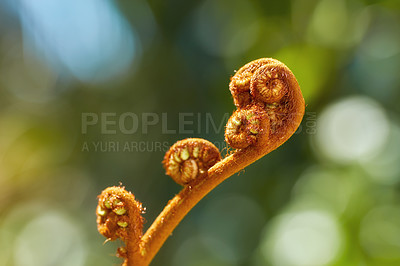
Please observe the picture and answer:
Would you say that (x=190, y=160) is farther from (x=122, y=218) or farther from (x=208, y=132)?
(x=208, y=132)

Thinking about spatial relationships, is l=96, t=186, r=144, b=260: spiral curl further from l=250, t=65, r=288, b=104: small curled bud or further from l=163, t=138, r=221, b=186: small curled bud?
l=250, t=65, r=288, b=104: small curled bud

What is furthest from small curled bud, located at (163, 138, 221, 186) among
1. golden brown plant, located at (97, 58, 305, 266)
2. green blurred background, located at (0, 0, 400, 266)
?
green blurred background, located at (0, 0, 400, 266)

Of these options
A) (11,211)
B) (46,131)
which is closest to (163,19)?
(46,131)

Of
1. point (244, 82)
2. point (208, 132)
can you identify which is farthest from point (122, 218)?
point (208, 132)

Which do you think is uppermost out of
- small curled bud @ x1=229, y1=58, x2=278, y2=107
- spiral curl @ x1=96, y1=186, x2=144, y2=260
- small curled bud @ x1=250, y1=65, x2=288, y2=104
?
small curled bud @ x1=229, y1=58, x2=278, y2=107

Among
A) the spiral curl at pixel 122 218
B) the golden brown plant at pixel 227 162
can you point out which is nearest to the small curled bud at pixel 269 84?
the golden brown plant at pixel 227 162

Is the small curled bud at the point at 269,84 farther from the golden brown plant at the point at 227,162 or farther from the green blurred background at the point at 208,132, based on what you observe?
the green blurred background at the point at 208,132

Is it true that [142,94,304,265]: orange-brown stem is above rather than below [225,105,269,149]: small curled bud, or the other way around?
below
